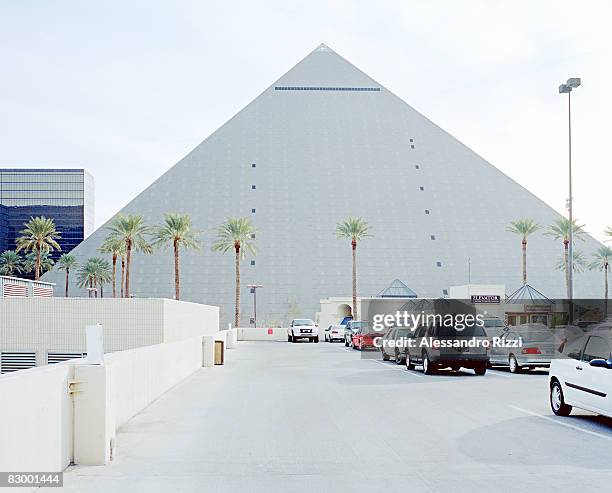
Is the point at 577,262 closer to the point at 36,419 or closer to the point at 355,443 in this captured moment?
the point at 355,443

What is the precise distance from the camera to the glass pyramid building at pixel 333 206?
91.6 m

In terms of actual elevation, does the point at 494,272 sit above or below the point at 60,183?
below

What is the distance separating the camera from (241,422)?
13.1 meters

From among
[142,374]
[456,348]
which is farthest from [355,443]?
[456,348]

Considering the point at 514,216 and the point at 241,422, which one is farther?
the point at 514,216

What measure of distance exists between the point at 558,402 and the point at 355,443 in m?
4.62

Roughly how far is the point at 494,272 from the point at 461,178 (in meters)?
15.8

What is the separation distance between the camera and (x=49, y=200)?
158m

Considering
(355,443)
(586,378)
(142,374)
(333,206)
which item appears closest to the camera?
(355,443)

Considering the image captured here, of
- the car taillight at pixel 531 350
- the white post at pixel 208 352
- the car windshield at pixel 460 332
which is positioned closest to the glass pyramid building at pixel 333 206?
the white post at pixel 208 352

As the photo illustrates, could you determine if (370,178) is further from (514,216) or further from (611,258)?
(611,258)

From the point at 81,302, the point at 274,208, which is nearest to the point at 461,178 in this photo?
the point at 274,208

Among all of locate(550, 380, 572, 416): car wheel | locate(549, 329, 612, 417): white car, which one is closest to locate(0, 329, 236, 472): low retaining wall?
locate(549, 329, 612, 417): white car

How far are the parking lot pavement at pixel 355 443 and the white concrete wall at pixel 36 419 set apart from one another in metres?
0.44
